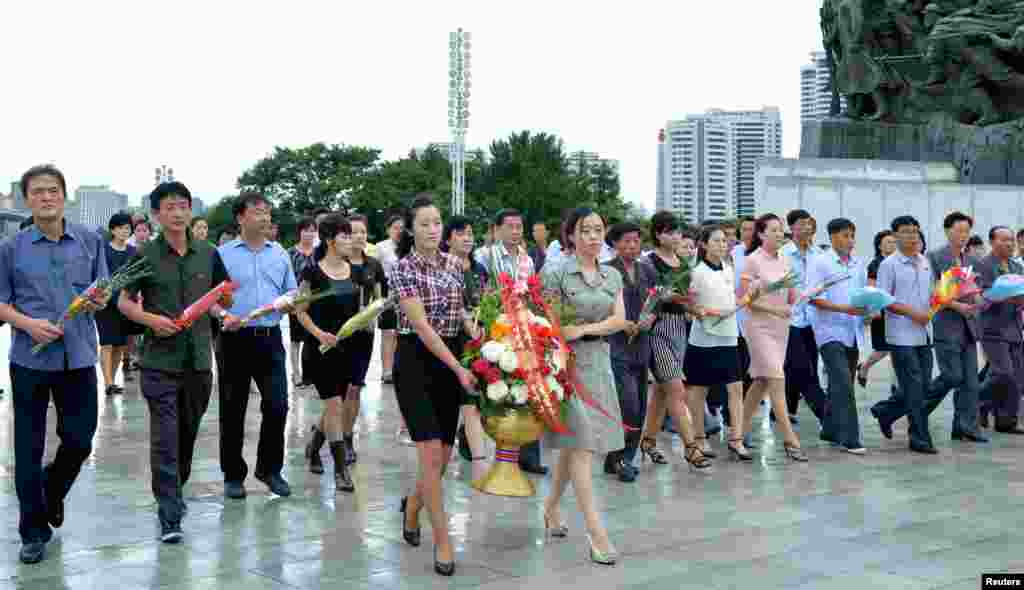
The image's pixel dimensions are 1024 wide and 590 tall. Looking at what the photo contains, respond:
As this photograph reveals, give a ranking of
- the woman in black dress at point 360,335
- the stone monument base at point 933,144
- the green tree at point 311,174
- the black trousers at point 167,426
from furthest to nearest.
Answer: the green tree at point 311,174
the stone monument base at point 933,144
the woman in black dress at point 360,335
the black trousers at point 167,426

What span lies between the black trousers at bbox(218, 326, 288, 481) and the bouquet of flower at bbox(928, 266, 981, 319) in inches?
196

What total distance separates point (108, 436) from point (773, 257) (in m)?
5.34

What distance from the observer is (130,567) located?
5.66 m

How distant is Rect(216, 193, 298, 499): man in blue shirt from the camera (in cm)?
737

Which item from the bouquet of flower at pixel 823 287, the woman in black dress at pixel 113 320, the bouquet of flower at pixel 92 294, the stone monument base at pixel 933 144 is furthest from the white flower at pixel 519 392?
the stone monument base at pixel 933 144

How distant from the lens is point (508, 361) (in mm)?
5641

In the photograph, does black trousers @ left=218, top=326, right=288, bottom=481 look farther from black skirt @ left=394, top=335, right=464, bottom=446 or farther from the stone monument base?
the stone monument base

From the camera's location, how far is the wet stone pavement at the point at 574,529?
556 centimetres

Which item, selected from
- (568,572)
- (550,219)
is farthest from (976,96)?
(550,219)

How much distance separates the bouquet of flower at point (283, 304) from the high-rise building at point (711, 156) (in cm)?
7833

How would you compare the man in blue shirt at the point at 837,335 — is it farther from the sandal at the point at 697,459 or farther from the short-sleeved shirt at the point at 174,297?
the short-sleeved shirt at the point at 174,297

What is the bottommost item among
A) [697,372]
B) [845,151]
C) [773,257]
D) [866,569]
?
[866,569]

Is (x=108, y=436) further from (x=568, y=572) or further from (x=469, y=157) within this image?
(x=469, y=157)

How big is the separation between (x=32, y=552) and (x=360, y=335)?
2.80 meters
